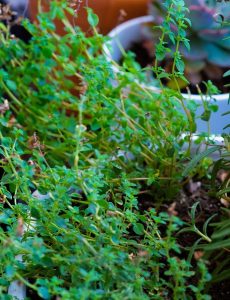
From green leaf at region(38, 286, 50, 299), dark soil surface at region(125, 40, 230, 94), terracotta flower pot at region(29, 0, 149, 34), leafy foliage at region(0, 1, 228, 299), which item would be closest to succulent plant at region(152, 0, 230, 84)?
dark soil surface at region(125, 40, 230, 94)

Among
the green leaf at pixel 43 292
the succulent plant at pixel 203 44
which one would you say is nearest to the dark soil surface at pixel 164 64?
the succulent plant at pixel 203 44

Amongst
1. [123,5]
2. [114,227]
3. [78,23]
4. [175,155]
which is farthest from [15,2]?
[114,227]

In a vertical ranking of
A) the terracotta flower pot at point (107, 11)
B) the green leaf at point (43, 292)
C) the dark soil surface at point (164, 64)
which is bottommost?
the dark soil surface at point (164, 64)

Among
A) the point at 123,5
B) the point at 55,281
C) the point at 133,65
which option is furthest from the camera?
the point at 123,5

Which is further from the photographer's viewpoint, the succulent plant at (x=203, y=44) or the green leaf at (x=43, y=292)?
the succulent plant at (x=203, y=44)

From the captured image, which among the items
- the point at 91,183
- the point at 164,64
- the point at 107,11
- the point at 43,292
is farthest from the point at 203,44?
the point at 43,292

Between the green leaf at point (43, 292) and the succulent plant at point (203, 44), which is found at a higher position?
the green leaf at point (43, 292)

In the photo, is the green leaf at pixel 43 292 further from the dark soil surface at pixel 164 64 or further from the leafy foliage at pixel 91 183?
the dark soil surface at pixel 164 64

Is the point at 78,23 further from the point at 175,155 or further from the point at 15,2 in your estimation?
the point at 175,155

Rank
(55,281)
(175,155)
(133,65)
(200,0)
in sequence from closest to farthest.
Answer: (55,281) → (175,155) → (133,65) → (200,0)
